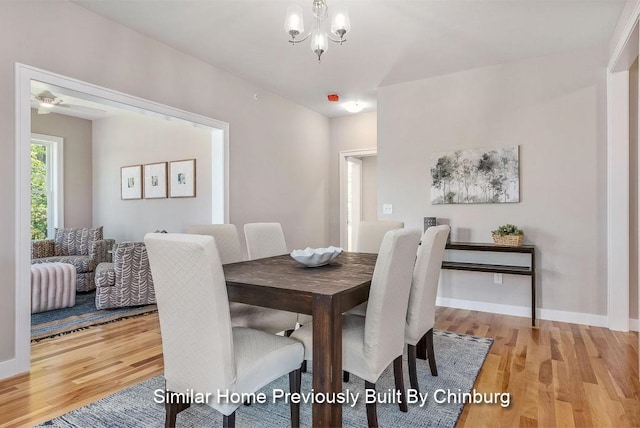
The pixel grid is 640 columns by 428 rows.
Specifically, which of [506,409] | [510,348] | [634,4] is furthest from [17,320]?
[634,4]

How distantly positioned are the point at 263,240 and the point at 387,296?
4.83ft

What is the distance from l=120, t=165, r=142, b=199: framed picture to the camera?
5629 millimetres

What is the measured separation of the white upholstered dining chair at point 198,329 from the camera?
4.37ft

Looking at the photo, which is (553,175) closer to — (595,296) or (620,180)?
(620,180)

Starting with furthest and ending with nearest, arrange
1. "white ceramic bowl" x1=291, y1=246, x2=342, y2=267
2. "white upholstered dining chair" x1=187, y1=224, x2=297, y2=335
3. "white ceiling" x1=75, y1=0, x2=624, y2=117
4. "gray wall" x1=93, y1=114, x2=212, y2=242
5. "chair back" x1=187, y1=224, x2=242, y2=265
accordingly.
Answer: "gray wall" x1=93, y1=114, x2=212, y2=242
"white ceiling" x1=75, y1=0, x2=624, y2=117
"chair back" x1=187, y1=224, x2=242, y2=265
"white upholstered dining chair" x1=187, y1=224, x2=297, y2=335
"white ceramic bowl" x1=291, y1=246, x2=342, y2=267

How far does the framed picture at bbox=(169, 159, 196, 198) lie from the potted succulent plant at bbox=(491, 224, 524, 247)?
3.74m

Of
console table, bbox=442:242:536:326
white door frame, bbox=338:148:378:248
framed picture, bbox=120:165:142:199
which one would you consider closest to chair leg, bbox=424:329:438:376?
console table, bbox=442:242:536:326

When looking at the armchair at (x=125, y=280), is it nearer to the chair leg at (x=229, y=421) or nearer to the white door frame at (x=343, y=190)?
the chair leg at (x=229, y=421)

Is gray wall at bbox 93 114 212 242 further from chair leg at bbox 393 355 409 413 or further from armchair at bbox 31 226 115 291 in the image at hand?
chair leg at bbox 393 355 409 413

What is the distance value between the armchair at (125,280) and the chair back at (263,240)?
1.69 m

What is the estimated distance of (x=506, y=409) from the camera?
77.0 inches

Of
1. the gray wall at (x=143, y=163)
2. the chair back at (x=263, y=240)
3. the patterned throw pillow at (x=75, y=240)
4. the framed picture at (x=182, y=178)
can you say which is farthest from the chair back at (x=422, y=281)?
the patterned throw pillow at (x=75, y=240)

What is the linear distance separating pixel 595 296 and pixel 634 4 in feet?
7.97

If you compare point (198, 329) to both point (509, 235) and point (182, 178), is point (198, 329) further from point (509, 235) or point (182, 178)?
point (182, 178)
